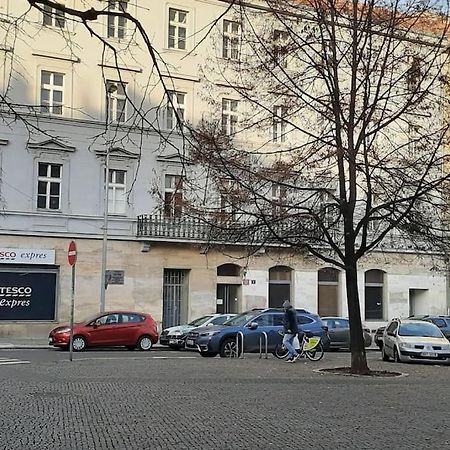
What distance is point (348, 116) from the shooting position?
64.8 ft

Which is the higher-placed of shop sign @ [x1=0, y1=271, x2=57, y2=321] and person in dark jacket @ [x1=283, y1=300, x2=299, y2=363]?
shop sign @ [x1=0, y1=271, x2=57, y2=321]

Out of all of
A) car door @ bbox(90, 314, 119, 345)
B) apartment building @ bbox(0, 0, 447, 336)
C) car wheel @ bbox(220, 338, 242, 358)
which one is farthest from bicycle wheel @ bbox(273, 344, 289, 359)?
apartment building @ bbox(0, 0, 447, 336)

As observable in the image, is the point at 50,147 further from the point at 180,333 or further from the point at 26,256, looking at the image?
the point at 180,333

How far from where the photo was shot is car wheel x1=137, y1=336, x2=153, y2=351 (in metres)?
30.1

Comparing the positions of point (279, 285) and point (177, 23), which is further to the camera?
point (279, 285)

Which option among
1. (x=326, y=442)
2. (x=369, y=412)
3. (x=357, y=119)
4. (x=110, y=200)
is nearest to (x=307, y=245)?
(x=357, y=119)

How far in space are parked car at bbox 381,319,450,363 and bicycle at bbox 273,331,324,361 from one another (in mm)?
2531

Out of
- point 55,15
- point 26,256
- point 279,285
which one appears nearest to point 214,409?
point 55,15

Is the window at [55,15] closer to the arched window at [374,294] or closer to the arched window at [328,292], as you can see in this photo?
the arched window at [328,292]

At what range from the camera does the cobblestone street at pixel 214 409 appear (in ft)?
30.6

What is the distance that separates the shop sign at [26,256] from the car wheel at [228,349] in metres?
12.5

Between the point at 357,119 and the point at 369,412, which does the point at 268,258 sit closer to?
the point at 357,119

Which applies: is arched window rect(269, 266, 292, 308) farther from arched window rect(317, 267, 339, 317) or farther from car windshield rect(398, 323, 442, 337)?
car windshield rect(398, 323, 442, 337)

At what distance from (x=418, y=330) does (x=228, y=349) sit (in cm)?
621
